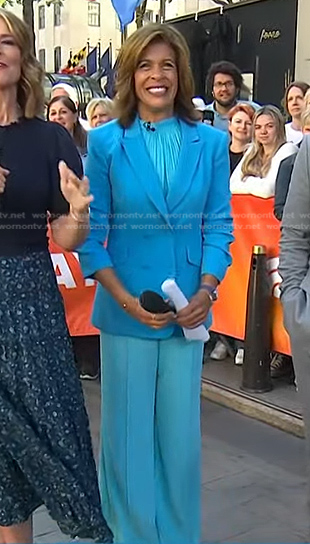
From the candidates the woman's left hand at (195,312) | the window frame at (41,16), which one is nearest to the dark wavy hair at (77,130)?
the woman's left hand at (195,312)

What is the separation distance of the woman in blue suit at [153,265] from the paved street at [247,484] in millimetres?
623

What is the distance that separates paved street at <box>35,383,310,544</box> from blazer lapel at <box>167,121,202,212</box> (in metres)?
1.59

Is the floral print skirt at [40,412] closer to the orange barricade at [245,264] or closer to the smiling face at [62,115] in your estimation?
the orange barricade at [245,264]

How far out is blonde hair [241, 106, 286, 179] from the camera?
5.49 m

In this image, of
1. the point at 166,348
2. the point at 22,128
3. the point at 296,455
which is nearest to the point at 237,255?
the point at 296,455

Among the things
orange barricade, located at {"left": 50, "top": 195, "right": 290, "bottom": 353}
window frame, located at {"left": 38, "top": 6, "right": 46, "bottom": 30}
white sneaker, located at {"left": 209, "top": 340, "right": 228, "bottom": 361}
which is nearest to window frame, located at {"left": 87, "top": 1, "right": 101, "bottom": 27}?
window frame, located at {"left": 38, "top": 6, "right": 46, "bottom": 30}

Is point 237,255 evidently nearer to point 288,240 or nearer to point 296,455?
point 296,455

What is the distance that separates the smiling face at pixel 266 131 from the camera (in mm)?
5543

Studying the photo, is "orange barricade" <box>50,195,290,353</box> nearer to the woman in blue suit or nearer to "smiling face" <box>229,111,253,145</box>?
"smiling face" <box>229,111,253,145</box>

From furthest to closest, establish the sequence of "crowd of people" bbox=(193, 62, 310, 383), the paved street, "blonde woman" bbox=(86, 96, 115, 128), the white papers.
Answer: "blonde woman" bbox=(86, 96, 115, 128), "crowd of people" bbox=(193, 62, 310, 383), the paved street, the white papers

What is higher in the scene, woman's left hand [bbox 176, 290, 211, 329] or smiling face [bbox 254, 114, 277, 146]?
smiling face [bbox 254, 114, 277, 146]

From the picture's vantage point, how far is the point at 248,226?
5328mm

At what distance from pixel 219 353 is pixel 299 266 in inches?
130

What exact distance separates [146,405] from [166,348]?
0.23 meters
